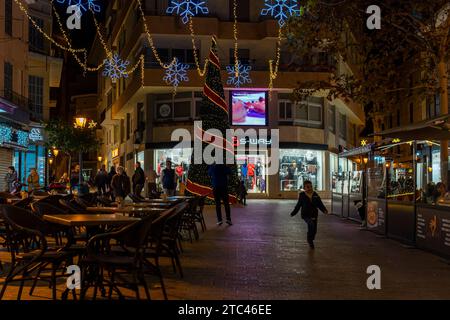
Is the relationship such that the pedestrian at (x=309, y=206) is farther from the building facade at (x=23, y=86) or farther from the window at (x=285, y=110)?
the window at (x=285, y=110)

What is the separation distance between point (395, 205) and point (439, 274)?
4643 millimetres

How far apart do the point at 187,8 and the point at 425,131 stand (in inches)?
1089

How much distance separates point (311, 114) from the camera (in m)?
41.1

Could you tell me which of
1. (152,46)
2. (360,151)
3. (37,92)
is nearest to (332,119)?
(152,46)

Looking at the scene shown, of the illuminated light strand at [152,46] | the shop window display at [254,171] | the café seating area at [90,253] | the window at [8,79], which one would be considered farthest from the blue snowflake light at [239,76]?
the café seating area at [90,253]

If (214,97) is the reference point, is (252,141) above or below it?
below

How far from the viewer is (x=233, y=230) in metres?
15.0

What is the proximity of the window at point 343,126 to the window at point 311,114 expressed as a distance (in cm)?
699

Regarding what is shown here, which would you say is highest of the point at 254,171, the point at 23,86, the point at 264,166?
the point at 23,86

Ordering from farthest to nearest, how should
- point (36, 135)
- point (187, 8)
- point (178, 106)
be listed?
point (178, 106) < point (187, 8) < point (36, 135)

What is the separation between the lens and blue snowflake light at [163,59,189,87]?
3753 centimetres

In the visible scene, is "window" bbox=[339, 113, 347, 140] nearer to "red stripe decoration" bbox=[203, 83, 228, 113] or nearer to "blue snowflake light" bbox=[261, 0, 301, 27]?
"blue snowflake light" bbox=[261, 0, 301, 27]

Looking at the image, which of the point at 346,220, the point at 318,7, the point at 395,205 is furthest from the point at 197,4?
the point at 395,205

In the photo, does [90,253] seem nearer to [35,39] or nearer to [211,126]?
[211,126]
